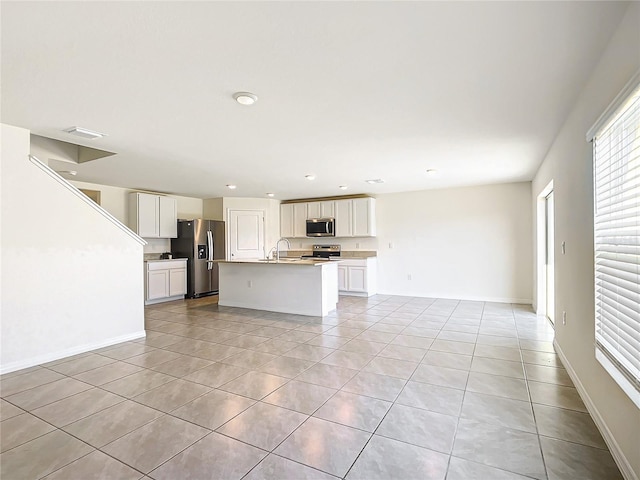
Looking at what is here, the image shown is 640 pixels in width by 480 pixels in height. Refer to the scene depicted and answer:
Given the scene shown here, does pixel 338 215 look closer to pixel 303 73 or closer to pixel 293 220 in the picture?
pixel 293 220

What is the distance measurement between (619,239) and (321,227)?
6.19 metres

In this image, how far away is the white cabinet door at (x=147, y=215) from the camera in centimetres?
643

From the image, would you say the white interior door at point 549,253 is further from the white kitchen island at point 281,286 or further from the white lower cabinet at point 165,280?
the white lower cabinet at point 165,280

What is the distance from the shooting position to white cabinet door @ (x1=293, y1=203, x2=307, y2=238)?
811 centimetres

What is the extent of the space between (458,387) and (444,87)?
2.31 meters

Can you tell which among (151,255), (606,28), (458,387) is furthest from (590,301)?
(151,255)

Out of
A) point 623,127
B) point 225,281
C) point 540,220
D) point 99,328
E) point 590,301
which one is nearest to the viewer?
point 623,127

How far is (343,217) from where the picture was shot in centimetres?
755

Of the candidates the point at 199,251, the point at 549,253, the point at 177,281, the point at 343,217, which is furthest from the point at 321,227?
the point at 549,253

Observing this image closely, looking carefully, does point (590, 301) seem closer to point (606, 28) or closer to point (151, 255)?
point (606, 28)

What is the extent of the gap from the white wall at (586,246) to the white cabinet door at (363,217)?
3.92 meters

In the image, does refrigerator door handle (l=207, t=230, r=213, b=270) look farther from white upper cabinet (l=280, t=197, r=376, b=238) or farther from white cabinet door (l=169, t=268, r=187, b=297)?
white upper cabinet (l=280, t=197, r=376, b=238)

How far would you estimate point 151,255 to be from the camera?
6.95 metres

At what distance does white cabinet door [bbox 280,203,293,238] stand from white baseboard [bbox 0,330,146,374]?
460 cm
